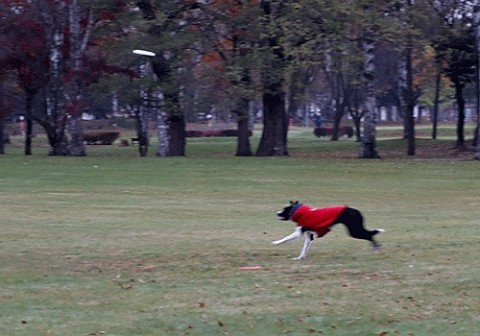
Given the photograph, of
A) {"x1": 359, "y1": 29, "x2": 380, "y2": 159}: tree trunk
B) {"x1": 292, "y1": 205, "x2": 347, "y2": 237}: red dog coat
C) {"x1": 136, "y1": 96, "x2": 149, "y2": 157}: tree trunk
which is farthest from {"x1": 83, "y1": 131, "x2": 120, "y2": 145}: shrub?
{"x1": 292, "y1": 205, "x2": 347, "y2": 237}: red dog coat

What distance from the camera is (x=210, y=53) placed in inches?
1906

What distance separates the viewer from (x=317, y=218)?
15.1 m

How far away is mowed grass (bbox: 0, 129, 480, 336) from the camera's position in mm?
11195

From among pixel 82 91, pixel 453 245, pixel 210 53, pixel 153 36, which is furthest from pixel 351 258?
pixel 82 91

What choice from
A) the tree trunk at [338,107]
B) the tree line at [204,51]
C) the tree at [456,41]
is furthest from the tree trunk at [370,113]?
the tree trunk at [338,107]

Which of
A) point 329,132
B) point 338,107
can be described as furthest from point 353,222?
point 329,132

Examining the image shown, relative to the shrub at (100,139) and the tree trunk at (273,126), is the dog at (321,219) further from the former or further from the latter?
the shrub at (100,139)

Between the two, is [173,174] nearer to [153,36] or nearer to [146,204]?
[153,36]

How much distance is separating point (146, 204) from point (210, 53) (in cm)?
2152

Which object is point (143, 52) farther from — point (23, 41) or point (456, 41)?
point (456, 41)

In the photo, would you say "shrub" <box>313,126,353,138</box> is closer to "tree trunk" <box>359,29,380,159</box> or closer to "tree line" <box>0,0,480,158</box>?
"tree line" <box>0,0,480,158</box>

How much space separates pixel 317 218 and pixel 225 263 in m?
1.68

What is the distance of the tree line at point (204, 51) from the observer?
→ 43750 mm

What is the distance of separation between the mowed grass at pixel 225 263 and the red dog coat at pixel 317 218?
576mm
